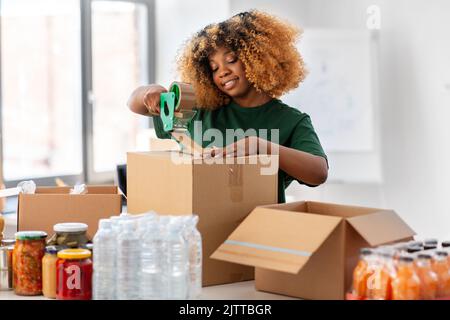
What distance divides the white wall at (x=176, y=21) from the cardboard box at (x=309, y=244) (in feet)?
10.2

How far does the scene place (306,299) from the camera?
162 centimetres

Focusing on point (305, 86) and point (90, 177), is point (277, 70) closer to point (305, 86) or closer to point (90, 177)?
point (305, 86)

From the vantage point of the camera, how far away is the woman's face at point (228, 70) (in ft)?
7.43

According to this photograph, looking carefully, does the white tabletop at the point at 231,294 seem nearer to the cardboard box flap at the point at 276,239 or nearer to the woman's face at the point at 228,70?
the cardboard box flap at the point at 276,239

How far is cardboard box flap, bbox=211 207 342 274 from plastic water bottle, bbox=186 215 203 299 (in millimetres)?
59

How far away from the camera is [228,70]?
2271 millimetres

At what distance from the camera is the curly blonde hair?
7.41ft

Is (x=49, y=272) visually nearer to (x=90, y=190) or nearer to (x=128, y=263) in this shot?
(x=128, y=263)

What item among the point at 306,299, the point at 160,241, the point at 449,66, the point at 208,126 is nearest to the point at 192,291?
the point at 160,241

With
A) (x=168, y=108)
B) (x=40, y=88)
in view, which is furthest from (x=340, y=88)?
(x=168, y=108)

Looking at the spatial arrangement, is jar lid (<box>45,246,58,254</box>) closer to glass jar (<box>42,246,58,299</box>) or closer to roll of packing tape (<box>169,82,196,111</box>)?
glass jar (<box>42,246,58,299</box>)

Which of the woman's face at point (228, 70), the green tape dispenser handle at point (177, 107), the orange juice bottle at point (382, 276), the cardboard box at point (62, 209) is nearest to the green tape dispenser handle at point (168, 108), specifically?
the green tape dispenser handle at point (177, 107)

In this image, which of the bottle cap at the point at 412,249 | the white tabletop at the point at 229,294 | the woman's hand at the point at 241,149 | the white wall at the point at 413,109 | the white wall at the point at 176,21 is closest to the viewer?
the bottle cap at the point at 412,249

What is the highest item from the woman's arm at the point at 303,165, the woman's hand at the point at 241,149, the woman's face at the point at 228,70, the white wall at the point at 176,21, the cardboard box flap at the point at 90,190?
the white wall at the point at 176,21
